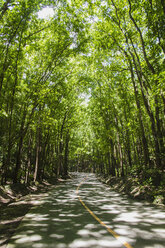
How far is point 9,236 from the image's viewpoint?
14.5 ft

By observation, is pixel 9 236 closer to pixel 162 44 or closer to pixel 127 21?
pixel 162 44

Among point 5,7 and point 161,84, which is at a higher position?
point 5,7

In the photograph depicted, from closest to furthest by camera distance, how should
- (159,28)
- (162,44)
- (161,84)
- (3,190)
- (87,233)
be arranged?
(87,233), (161,84), (159,28), (162,44), (3,190)

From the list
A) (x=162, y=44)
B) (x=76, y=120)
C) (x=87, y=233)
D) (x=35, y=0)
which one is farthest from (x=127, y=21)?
(x=76, y=120)

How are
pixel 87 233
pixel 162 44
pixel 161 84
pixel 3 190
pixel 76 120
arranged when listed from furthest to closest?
pixel 76 120 < pixel 3 190 < pixel 162 44 < pixel 161 84 < pixel 87 233

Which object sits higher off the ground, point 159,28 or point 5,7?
point 5,7

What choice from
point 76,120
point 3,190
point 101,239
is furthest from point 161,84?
point 76,120

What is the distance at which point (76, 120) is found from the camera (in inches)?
1163

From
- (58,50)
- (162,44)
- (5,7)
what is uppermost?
(58,50)

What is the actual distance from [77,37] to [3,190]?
502 inches

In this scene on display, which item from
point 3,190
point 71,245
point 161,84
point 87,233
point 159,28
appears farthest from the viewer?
point 3,190

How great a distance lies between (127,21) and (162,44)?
5.99m

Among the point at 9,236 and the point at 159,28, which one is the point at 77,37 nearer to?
the point at 159,28

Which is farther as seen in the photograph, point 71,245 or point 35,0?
point 35,0
